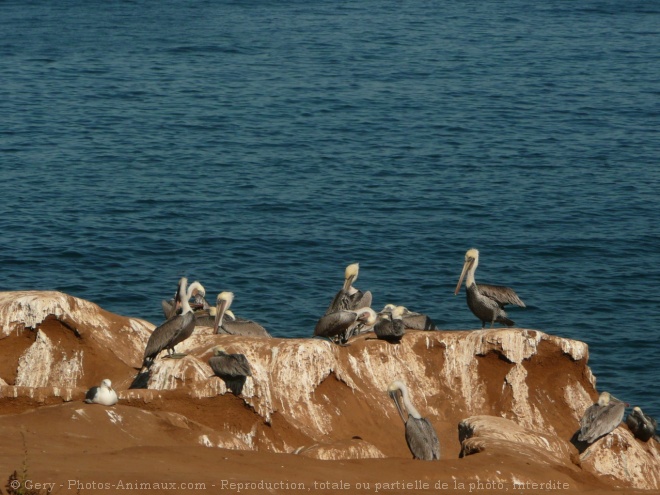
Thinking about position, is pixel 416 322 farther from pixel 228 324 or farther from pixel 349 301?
pixel 228 324

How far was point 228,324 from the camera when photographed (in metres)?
19.8

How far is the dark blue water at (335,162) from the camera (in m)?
29.0

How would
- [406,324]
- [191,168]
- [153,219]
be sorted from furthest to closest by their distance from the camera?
1. [191,168]
2. [153,219]
3. [406,324]

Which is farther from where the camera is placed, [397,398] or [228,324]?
[228,324]

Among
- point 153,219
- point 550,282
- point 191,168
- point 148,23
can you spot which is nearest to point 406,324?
point 550,282

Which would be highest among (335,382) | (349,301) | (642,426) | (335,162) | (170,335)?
(170,335)

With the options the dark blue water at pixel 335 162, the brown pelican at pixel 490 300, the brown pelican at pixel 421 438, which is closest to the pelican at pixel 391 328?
the brown pelican at pixel 490 300

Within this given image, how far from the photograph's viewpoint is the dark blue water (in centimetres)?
2903

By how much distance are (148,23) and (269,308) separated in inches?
1426

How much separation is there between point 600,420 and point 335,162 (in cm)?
2339

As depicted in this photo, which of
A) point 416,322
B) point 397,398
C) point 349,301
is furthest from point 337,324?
point 397,398

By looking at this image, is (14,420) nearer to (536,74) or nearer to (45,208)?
(45,208)

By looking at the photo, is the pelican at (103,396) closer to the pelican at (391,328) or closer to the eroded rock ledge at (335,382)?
the eroded rock ledge at (335,382)

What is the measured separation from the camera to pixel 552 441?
51.4 ft
